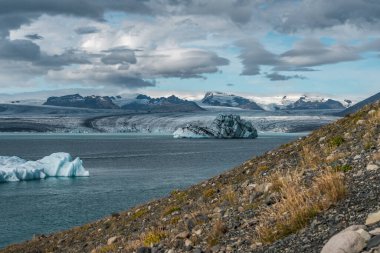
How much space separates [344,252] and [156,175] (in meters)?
66.5

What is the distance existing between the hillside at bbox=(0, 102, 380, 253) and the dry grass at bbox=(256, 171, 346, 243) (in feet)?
0.07

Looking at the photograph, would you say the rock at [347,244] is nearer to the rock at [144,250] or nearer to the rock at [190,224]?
the rock at [144,250]

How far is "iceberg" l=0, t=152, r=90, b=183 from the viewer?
71.8 meters

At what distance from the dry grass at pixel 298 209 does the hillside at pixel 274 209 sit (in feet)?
0.07

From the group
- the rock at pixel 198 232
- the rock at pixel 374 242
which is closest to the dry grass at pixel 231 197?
the rock at pixel 198 232

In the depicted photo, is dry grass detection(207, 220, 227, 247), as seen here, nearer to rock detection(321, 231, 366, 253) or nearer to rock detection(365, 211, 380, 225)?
rock detection(365, 211, 380, 225)

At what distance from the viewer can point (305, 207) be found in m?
10.6

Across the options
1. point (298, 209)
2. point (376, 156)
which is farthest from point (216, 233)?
point (376, 156)

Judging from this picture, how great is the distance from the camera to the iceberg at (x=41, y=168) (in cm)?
7175

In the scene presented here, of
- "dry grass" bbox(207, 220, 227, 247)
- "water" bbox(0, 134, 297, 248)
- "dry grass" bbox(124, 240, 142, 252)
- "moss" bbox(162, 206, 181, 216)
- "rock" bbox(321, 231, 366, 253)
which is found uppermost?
"rock" bbox(321, 231, 366, 253)

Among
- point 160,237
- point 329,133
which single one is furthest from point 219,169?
point 160,237

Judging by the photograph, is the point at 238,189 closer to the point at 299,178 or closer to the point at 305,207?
the point at 299,178

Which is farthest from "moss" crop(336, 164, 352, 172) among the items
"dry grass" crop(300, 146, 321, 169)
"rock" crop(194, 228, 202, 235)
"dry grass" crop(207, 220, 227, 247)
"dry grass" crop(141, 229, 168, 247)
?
"dry grass" crop(141, 229, 168, 247)

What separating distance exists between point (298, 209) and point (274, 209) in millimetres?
1271
